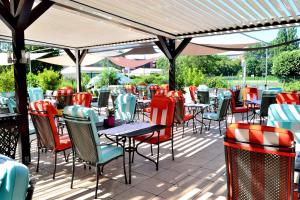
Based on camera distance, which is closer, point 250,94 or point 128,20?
point 128,20

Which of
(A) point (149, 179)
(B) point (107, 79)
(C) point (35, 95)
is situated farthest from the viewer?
(B) point (107, 79)

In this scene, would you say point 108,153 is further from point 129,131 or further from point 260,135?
point 260,135

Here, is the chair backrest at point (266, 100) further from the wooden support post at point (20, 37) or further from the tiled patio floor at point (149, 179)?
the wooden support post at point (20, 37)

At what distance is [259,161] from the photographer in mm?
1863

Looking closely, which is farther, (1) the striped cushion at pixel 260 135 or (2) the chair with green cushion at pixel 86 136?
(2) the chair with green cushion at pixel 86 136

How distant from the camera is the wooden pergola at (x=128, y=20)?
426cm

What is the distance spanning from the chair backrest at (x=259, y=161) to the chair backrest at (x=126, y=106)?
12.1 ft

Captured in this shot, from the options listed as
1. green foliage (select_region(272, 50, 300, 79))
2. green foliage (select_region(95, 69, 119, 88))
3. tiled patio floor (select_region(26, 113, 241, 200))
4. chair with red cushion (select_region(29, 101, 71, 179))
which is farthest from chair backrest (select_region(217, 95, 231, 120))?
green foliage (select_region(272, 50, 300, 79))

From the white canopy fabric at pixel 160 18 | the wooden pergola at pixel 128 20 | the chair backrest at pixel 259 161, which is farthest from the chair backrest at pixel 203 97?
the chair backrest at pixel 259 161

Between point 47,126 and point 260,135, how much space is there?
2.78 meters

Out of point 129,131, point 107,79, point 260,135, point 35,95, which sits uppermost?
point 107,79

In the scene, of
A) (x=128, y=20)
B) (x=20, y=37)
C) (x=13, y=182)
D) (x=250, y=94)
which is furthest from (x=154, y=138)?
(x=250, y=94)

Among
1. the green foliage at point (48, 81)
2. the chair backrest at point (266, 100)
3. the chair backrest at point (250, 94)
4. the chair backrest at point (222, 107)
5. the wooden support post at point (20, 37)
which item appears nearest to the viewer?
the wooden support post at point (20, 37)

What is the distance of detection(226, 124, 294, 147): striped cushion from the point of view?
5.74ft
